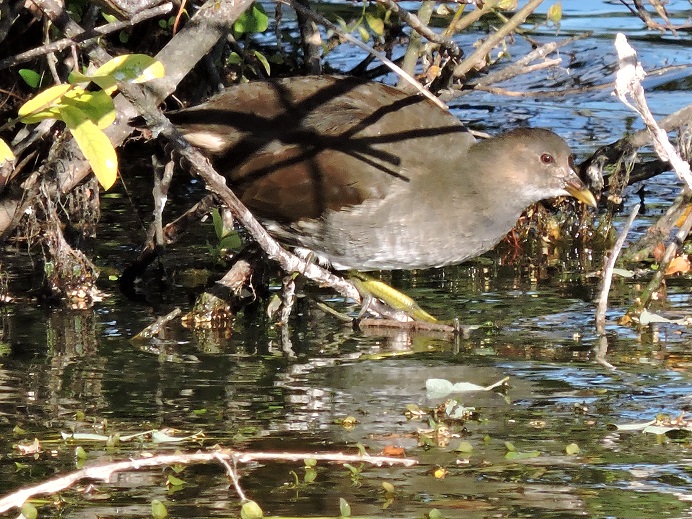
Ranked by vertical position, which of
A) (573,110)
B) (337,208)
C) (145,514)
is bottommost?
(145,514)

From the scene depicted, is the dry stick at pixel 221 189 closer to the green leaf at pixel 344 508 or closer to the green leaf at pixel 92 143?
the green leaf at pixel 92 143

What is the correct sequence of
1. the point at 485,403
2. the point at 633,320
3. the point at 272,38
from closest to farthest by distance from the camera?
the point at 485,403
the point at 633,320
the point at 272,38

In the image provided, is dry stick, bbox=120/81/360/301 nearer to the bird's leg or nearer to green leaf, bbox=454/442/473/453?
the bird's leg

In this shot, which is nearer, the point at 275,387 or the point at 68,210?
the point at 275,387

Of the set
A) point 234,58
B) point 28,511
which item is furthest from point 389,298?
point 28,511

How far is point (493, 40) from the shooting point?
5.58 metres

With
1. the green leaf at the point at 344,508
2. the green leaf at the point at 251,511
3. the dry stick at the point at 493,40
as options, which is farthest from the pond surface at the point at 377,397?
the dry stick at the point at 493,40

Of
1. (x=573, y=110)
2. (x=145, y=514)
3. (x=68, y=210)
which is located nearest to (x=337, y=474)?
(x=145, y=514)

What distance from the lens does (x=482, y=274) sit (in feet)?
18.7

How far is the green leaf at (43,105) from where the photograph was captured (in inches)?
105

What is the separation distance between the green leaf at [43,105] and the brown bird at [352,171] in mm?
2315

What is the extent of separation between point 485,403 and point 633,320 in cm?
118

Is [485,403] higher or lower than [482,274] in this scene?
lower

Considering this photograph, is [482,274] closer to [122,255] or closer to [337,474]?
[122,255]
